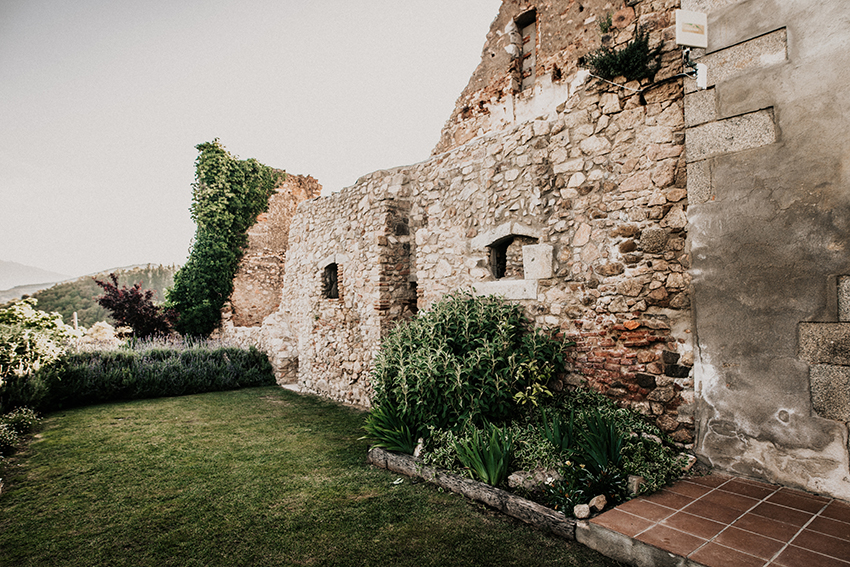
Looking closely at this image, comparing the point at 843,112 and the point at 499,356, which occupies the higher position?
the point at 843,112

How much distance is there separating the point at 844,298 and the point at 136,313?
49.7 feet

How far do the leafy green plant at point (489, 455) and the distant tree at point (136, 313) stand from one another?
39.6ft

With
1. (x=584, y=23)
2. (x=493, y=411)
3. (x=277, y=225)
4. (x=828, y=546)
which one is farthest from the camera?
(x=277, y=225)

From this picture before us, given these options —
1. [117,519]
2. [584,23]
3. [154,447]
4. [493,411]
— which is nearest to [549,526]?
[493,411]

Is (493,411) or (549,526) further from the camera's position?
(493,411)

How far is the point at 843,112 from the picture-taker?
303 centimetres

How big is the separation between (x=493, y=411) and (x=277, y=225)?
39.2ft

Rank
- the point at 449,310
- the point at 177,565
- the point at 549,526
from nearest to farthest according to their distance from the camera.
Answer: the point at 177,565, the point at 549,526, the point at 449,310

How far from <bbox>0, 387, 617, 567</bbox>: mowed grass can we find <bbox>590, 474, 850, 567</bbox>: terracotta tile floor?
0.43 meters

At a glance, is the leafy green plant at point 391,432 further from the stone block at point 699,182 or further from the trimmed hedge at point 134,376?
the trimmed hedge at point 134,376

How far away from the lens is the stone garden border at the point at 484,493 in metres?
3.00

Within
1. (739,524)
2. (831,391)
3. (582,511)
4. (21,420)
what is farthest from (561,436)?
(21,420)

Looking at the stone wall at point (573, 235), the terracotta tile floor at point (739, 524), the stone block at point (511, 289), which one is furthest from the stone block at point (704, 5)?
the terracotta tile floor at point (739, 524)

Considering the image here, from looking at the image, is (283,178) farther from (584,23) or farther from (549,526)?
(549,526)
